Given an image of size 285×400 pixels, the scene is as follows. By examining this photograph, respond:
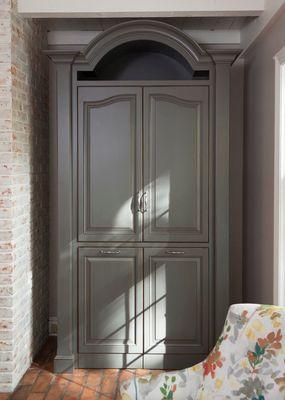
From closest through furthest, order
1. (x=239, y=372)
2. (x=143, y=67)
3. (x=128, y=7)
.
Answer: (x=239, y=372) < (x=128, y=7) < (x=143, y=67)

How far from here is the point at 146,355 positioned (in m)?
4.52

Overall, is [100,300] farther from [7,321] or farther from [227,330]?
[227,330]

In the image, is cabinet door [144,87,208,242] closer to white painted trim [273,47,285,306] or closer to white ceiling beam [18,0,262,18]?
white ceiling beam [18,0,262,18]

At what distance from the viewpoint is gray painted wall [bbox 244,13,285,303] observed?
4090 mm

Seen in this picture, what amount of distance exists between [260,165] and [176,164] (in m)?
0.64

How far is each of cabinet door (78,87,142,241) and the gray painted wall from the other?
2.99 feet

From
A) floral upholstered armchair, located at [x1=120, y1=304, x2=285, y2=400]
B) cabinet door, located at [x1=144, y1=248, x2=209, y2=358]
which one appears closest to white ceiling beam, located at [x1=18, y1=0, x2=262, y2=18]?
cabinet door, located at [x1=144, y1=248, x2=209, y2=358]

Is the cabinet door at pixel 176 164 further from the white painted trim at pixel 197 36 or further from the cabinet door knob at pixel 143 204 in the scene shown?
the white painted trim at pixel 197 36

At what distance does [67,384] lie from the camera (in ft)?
13.9

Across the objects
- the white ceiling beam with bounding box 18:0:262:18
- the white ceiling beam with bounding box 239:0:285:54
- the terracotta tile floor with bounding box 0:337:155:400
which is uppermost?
the white ceiling beam with bounding box 18:0:262:18

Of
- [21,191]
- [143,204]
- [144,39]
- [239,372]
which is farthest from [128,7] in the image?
[239,372]

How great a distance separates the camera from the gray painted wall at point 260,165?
4090 millimetres

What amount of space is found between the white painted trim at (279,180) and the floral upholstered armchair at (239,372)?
3.44 ft

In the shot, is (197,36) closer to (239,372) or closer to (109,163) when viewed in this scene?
(109,163)
